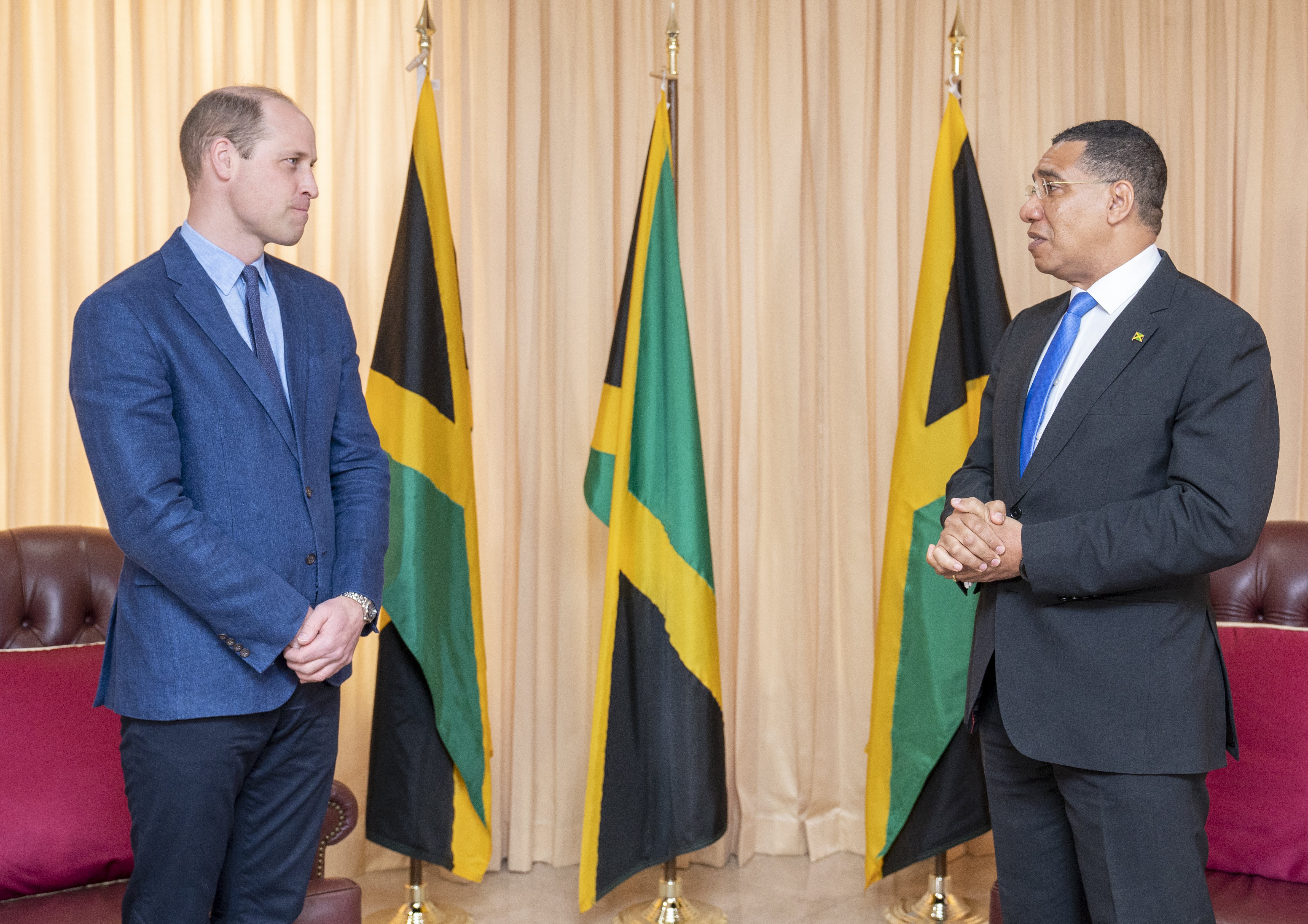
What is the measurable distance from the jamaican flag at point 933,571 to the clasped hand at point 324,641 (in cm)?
151

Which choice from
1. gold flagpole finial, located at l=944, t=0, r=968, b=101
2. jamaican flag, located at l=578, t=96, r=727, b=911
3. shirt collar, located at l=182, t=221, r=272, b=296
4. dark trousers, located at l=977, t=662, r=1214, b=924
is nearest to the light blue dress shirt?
shirt collar, located at l=182, t=221, r=272, b=296

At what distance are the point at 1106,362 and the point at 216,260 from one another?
144cm

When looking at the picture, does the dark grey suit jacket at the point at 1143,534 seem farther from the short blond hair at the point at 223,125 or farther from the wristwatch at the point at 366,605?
the short blond hair at the point at 223,125

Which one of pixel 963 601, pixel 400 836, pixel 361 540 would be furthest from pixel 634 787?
pixel 361 540

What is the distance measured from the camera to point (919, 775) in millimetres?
2811

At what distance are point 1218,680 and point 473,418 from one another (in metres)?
2.05

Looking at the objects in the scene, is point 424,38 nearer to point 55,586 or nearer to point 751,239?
point 751,239

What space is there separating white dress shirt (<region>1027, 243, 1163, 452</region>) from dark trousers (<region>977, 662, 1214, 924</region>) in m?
0.48

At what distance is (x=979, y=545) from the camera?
1.79 m

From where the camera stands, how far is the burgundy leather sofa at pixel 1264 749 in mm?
2062

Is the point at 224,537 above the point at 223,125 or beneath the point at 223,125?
beneath

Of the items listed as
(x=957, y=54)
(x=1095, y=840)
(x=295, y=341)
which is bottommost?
(x=1095, y=840)

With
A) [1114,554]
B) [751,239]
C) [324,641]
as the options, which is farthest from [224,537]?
[751,239]

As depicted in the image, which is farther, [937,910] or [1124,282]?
[937,910]
